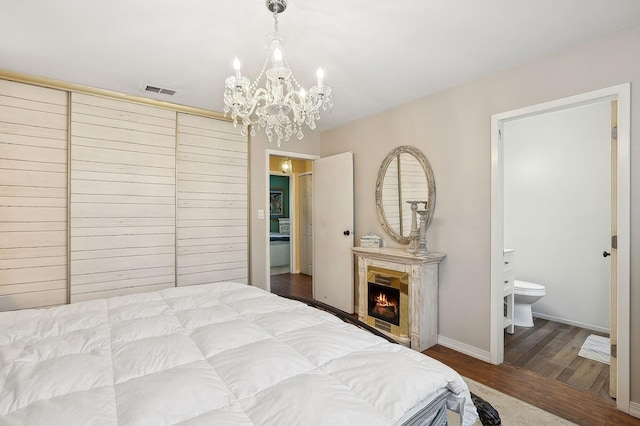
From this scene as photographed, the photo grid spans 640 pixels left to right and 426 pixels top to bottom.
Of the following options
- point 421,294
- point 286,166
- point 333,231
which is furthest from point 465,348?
point 286,166

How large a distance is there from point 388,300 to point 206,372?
96.7 inches

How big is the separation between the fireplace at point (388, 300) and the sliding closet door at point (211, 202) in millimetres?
1575

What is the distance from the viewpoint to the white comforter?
2.99 feet

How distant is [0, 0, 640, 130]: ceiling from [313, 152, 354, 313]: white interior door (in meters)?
1.38

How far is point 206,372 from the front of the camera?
113 cm

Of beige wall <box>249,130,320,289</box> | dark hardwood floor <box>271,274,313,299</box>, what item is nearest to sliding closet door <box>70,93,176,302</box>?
beige wall <box>249,130,320,289</box>

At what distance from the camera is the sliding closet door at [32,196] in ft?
8.78

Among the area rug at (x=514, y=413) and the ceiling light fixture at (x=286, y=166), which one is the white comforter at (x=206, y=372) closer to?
the area rug at (x=514, y=413)

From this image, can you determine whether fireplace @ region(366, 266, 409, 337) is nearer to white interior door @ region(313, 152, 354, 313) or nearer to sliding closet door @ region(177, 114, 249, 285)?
white interior door @ region(313, 152, 354, 313)

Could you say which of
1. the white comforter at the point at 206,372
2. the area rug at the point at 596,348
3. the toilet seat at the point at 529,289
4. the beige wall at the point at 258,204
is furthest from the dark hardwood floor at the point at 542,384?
the beige wall at the point at 258,204

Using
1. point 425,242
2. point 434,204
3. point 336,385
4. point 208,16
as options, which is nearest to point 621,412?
point 425,242

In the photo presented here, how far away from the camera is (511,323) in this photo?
10.9ft

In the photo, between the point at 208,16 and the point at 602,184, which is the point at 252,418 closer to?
the point at 208,16

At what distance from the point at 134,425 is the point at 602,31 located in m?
→ 3.22
